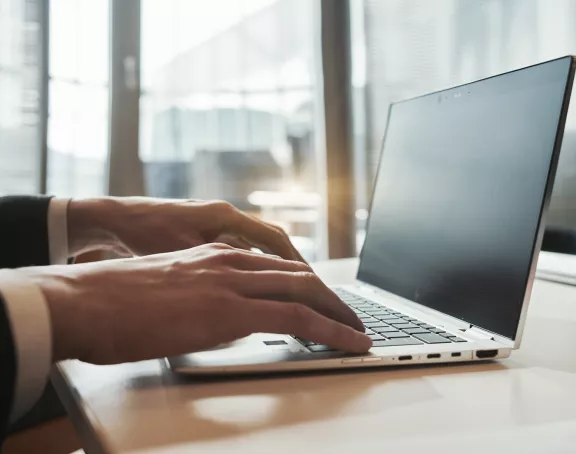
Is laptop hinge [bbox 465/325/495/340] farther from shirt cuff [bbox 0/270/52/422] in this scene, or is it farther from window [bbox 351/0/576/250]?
window [bbox 351/0/576/250]

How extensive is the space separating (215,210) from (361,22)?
1566 millimetres

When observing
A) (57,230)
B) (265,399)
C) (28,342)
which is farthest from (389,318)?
(57,230)

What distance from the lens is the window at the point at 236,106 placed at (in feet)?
7.27

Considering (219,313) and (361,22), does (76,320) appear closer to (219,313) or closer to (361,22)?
(219,313)

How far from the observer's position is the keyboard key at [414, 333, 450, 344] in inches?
21.9

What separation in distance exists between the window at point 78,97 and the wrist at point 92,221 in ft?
4.17

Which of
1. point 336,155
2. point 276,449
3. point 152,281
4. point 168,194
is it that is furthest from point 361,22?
point 276,449

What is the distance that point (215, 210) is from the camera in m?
0.80

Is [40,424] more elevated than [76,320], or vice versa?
[76,320]

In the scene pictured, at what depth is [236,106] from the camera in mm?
2307

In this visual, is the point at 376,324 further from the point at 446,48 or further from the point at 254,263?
the point at 446,48

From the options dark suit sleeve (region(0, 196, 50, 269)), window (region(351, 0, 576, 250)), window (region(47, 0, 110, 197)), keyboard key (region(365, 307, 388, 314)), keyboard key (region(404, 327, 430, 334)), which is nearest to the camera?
keyboard key (region(404, 327, 430, 334))

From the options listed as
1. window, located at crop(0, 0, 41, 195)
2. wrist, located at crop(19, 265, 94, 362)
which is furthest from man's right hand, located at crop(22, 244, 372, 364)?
window, located at crop(0, 0, 41, 195)

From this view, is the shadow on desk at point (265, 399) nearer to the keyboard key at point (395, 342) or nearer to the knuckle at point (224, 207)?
the keyboard key at point (395, 342)
